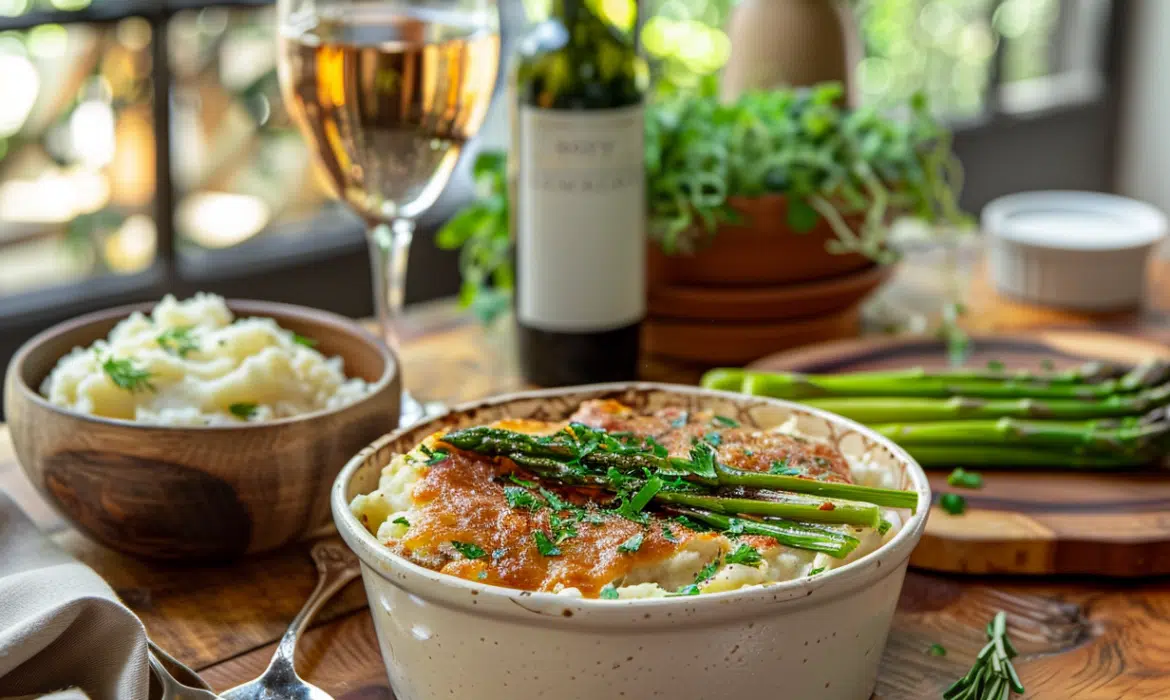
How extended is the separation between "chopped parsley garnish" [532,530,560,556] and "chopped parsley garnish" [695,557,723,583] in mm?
116

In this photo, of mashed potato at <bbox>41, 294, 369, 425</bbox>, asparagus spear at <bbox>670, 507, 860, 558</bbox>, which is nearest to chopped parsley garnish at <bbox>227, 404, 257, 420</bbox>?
mashed potato at <bbox>41, 294, 369, 425</bbox>

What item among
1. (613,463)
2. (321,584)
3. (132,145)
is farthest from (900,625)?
(132,145)

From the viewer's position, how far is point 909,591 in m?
1.33

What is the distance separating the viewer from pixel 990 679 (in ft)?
3.66

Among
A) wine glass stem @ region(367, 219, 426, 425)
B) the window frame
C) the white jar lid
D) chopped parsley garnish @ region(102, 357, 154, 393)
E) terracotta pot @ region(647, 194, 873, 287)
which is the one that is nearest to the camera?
chopped parsley garnish @ region(102, 357, 154, 393)

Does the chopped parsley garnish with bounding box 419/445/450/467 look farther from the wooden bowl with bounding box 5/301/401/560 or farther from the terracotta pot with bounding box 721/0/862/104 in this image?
the terracotta pot with bounding box 721/0/862/104

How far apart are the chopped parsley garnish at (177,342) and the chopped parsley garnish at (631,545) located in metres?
0.59

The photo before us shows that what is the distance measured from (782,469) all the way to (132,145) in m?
2.98

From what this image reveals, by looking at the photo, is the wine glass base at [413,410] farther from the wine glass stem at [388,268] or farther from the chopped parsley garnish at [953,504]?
→ the chopped parsley garnish at [953,504]

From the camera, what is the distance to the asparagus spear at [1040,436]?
1528 millimetres

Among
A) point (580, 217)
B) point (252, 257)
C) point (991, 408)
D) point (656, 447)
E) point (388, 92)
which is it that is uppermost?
point (388, 92)

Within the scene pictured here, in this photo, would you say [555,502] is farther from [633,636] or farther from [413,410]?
[413,410]

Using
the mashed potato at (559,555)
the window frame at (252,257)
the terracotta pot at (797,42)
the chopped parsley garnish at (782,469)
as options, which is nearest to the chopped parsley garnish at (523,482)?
the mashed potato at (559,555)

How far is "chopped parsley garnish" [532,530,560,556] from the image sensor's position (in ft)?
3.31
